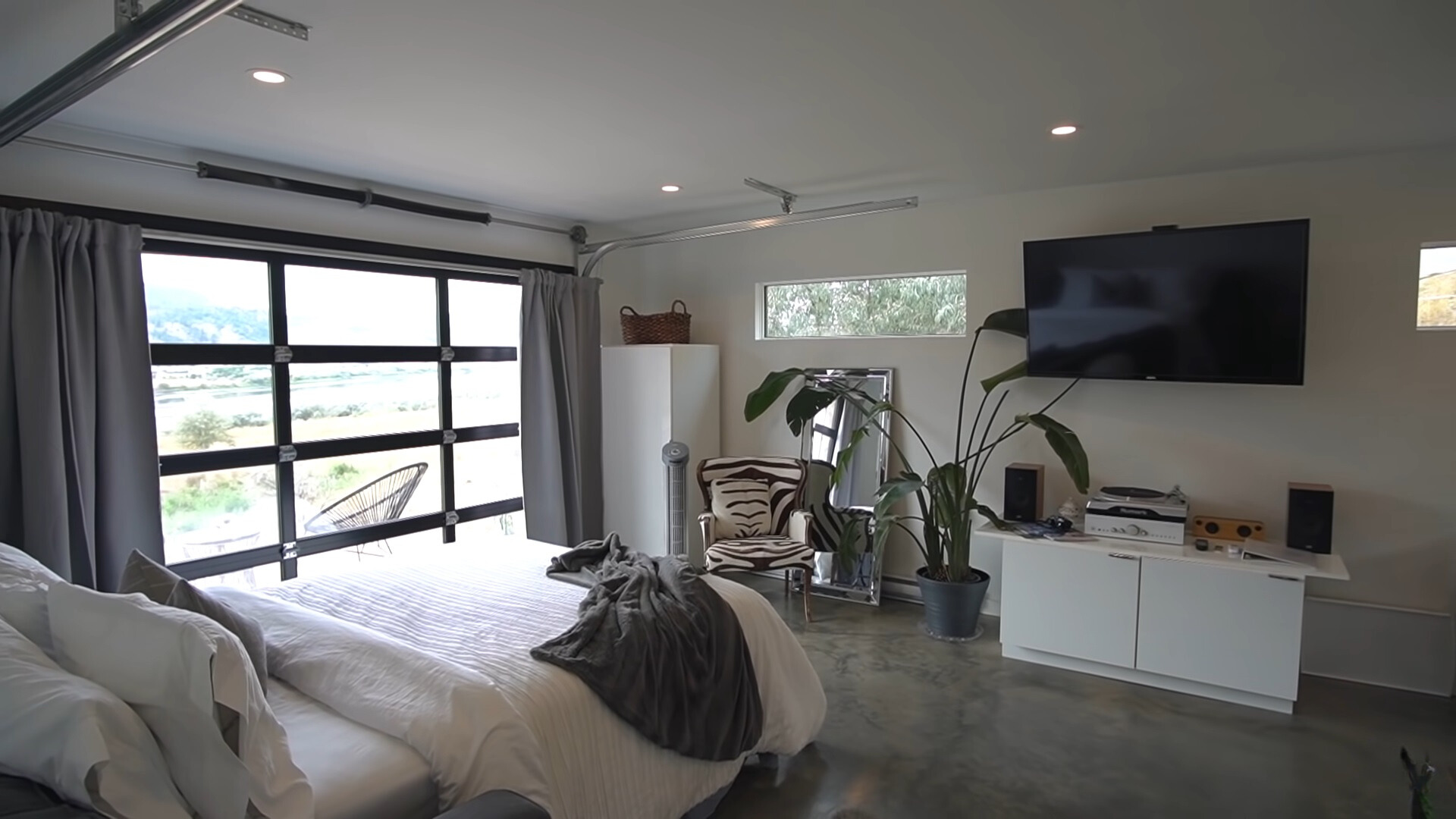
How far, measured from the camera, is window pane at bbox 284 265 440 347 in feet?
12.6

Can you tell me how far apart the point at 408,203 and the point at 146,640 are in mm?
3199

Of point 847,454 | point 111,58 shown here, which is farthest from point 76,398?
point 847,454

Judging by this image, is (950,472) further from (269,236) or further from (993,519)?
(269,236)

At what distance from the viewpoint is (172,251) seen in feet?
11.0

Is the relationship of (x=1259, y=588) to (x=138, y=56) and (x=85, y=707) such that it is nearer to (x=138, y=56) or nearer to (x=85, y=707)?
(x=85, y=707)

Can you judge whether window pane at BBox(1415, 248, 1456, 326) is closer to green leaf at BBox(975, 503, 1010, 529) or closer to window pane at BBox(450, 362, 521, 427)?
green leaf at BBox(975, 503, 1010, 529)

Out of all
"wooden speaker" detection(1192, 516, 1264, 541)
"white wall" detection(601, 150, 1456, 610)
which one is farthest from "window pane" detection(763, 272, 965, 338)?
"wooden speaker" detection(1192, 516, 1264, 541)

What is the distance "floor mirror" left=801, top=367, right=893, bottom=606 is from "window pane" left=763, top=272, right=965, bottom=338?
30 cm

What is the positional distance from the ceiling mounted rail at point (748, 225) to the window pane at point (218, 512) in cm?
239

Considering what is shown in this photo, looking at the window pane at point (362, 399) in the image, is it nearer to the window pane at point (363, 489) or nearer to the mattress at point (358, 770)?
the window pane at point (363, 489)

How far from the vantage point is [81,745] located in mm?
1188

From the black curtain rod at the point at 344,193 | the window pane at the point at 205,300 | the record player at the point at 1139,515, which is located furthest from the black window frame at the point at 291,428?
the record player at the point at 1139,515

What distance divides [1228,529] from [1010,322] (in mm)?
1447

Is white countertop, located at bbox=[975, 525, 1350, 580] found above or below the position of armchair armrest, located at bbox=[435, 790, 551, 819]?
above
